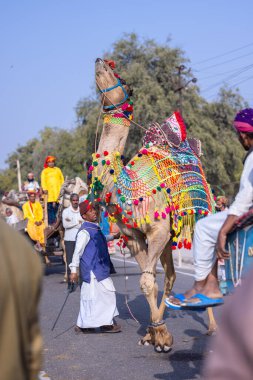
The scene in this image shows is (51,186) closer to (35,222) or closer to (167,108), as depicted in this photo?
(35,222)

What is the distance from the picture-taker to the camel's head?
908 centimetres

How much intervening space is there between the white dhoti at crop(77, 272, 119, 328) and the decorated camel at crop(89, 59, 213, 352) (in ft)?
4.02

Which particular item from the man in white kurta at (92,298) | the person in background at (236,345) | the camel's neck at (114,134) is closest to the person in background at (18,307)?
the person in background at (236,345)

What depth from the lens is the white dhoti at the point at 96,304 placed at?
406 inches

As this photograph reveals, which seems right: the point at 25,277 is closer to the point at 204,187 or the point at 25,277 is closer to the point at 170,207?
the point at 170,207

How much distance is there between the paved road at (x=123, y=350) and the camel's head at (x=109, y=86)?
9.72 ft

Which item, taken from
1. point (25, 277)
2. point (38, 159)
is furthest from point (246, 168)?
point (38, 159)

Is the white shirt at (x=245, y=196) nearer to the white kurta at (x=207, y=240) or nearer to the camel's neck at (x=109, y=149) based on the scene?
the white kurta at (x=207, y=240)

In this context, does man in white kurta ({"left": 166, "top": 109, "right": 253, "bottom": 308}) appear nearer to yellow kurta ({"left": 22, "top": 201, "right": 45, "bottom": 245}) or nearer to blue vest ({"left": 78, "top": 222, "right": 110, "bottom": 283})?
blue vest ({"left": 78, "top": 222, "right": 110, "bottom": 283})

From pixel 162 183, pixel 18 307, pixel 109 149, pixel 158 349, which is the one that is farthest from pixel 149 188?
pixel 18 307

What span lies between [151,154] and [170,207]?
2.41 feet

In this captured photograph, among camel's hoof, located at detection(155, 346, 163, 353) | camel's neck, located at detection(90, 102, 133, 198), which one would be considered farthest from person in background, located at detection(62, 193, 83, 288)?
camel's hoof, located at detection(155, 346, 163, 353)

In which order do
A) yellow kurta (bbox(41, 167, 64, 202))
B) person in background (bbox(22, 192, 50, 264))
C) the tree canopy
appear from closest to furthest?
person in background (bbox(22, 192, 50, 264))
yellow kurta (bbox(41, 167, 64, 202))
the tree canopy

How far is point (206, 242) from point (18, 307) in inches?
123
